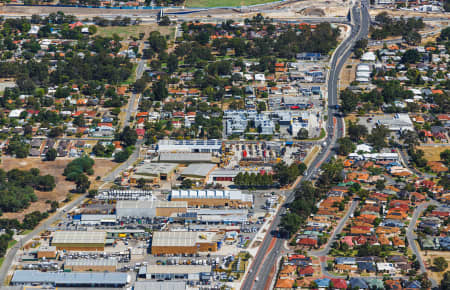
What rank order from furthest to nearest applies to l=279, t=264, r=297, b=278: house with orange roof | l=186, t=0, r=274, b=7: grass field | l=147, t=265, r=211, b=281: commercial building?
l=186, t=0, r=274, b=7: grass field → l=279, t=264, r=297, b=278: house with orange roof → l=147, t=265, r=211, b=281: commercial building

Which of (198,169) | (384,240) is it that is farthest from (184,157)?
(384,240)

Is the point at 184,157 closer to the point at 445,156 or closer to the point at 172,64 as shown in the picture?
the point at 172,64

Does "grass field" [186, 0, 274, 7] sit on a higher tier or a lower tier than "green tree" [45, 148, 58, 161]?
higher

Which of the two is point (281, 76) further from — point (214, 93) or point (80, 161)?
point (80, 161)

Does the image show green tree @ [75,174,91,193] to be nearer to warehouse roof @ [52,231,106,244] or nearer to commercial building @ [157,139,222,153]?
warehouse roof @ [52,231,106,244]

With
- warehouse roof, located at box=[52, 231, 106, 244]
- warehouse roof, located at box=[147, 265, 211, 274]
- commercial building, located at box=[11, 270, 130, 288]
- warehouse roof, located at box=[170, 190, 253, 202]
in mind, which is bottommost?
commercial building, located at box=[11, 270, 130, 288]

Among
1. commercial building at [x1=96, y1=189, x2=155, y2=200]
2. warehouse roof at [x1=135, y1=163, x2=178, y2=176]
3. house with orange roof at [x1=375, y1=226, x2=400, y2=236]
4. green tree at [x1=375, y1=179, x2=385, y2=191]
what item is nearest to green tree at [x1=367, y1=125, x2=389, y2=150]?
green tree at [x1=375, y1=179, x2=385, y2=191]
